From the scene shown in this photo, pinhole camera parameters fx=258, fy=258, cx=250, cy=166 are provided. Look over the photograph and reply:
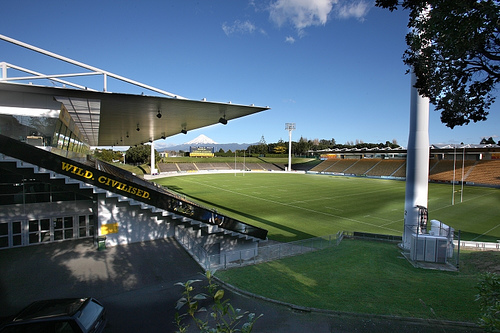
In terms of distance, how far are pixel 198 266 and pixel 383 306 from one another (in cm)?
704

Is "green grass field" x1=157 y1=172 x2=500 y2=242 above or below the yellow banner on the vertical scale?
below

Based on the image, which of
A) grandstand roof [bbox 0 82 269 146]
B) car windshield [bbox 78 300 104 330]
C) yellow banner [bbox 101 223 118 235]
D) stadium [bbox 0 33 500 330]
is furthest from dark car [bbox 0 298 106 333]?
grandstand roof [bbox 0 82 269 146]

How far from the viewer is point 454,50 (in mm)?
6359

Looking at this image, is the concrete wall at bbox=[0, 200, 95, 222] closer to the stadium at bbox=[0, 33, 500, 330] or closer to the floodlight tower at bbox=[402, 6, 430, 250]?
the stadium at bbox=[0, 33, 500, 330]

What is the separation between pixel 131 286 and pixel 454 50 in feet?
39.1

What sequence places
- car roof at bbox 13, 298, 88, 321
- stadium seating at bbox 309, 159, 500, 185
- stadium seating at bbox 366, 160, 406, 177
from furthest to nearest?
1. stadium seating at bbox 366, 160, 406, 177
2. stadium seating at bbox 309, 159, 500, 185
3. car roof at bbox 13, 298, 88, 321

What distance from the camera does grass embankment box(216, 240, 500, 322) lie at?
713 cm

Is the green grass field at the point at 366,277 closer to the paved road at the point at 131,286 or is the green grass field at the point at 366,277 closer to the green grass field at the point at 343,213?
the green grass field at the point at 343,213

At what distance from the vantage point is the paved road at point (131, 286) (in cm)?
659

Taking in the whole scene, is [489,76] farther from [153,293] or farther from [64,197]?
[64,197]

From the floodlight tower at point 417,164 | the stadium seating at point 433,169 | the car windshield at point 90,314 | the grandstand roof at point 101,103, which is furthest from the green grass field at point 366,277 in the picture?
the stadium seating at point 433,169

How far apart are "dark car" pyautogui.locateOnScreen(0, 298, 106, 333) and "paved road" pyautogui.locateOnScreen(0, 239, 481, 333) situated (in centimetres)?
70

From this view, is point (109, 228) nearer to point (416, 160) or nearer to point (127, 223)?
point (127, 223)

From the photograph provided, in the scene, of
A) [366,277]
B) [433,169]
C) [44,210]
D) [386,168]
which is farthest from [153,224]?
[386,168]
